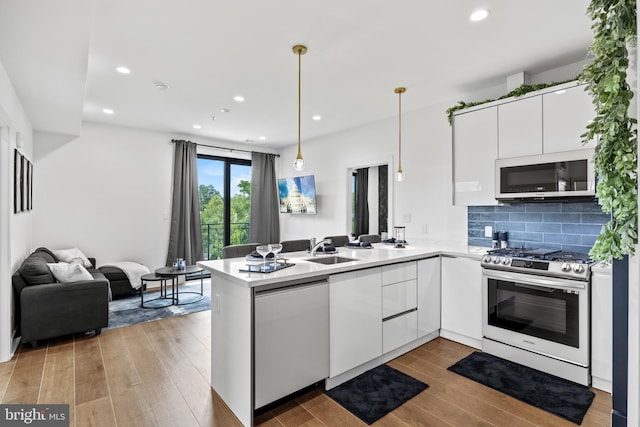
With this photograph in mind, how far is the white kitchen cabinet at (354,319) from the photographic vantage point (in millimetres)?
2344

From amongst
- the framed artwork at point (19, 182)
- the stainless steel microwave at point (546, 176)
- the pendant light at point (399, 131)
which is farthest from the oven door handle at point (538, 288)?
the framed artwork at point (19, 182)

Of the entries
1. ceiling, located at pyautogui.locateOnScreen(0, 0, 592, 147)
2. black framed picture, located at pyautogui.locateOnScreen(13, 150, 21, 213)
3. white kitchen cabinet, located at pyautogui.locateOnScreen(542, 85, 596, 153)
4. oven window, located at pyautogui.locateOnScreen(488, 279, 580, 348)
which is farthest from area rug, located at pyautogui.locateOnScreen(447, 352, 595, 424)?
black framed picture, located at pyautogui.locateOnScreen(13, 150, 21, 213)

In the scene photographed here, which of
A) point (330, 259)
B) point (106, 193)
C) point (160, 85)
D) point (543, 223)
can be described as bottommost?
point (330, 259)

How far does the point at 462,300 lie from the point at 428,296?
329 millimetres

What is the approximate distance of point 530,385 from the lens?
2420 millimetres

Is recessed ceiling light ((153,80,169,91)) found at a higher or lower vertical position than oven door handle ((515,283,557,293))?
higher

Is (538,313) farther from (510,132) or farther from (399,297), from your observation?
(510,132)

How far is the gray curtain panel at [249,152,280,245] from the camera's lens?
22.0 feet

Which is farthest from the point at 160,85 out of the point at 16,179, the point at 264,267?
the point at 264,267

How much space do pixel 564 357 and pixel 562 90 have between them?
7.23 ft

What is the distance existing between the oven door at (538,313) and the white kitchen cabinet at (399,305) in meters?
0.64

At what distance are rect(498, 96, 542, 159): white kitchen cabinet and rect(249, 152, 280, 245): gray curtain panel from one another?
4.68 meters

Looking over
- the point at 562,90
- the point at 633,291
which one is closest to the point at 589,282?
the point at 562,90

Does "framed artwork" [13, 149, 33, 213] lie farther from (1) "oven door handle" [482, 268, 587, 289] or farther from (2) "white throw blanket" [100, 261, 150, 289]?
(1) "oven door handle" [482, 268, 587, 289]
